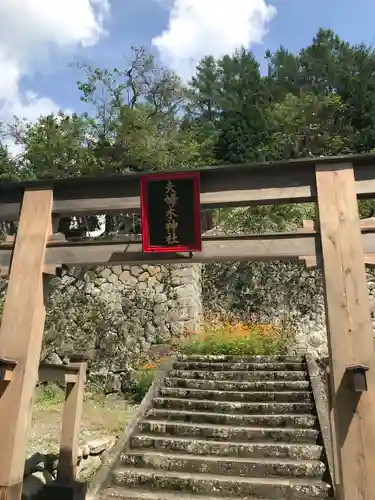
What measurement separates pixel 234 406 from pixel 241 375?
1207 mm

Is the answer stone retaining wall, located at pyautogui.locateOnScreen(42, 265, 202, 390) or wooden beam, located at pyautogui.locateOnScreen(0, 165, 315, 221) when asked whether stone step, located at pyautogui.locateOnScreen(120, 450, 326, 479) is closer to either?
wooden beam, located at pyautogui.locateOnScreen(0, 165, 315, 221)

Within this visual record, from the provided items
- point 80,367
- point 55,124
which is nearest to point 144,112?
point 55,124

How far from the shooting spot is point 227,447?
22.4ft

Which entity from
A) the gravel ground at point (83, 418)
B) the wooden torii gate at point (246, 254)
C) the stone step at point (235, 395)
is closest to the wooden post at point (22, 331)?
the wooden torii gate at point (246, 254)

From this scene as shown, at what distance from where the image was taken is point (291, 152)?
22344 mm

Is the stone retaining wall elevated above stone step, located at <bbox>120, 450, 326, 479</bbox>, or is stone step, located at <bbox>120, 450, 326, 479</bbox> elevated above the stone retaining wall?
the stone retaining wall

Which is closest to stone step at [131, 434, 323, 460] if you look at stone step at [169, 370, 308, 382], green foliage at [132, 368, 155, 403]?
stone step at [169, 370, 308, 382]

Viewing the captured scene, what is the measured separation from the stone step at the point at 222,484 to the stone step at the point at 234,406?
1645mm

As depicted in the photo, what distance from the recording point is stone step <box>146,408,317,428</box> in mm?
7280

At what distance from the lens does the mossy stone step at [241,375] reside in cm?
890

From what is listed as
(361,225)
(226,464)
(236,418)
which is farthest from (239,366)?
(361,225)

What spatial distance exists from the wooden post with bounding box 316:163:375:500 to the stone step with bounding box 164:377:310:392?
14.8ft

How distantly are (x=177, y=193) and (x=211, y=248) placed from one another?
28.4 inches

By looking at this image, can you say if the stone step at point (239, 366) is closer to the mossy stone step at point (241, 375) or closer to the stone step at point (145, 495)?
the mossy stone step at point (241, 375)
